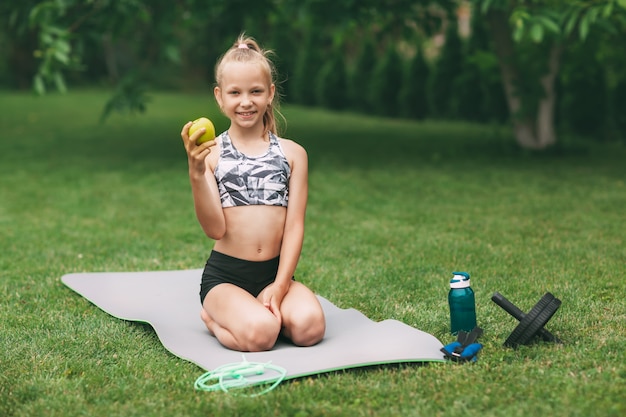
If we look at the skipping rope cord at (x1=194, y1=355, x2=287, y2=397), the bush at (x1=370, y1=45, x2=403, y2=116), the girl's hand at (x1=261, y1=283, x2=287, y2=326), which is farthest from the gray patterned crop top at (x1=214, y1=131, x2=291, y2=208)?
the bush at (x1=370, y1=45, x2=403, y2=116)

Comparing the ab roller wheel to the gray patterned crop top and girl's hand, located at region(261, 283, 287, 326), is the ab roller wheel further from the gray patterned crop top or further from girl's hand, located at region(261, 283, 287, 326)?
the gray patterned crop top

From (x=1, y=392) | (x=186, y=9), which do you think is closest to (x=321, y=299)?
(x=1, y=392)

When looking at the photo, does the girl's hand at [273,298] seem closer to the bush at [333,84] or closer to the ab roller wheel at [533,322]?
the ab roller wheel at [533,322]

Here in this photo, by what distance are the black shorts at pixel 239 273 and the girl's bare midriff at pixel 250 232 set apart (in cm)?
3

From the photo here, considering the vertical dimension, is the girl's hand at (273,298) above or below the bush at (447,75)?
above

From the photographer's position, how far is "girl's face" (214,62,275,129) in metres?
3.71

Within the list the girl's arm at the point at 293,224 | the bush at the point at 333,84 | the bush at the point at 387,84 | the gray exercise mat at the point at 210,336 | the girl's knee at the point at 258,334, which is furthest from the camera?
the bush at the point at 333,84

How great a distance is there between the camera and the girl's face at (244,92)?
12.2ft

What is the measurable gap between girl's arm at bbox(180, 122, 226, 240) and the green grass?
1.83 feet

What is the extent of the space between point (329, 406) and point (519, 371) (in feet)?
2.49

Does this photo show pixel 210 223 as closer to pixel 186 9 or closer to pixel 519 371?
pixel 519 371

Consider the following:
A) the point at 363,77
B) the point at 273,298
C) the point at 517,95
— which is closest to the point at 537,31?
the point at 517,95

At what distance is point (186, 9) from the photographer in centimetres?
986

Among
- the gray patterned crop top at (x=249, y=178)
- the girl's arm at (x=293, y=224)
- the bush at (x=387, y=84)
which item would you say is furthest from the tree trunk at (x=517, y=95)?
the gray patterned crop top at (x=249, y=178)
